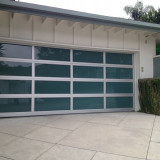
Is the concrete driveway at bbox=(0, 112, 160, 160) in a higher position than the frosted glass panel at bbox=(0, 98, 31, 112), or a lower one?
lower

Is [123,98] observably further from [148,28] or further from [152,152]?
[152,152]

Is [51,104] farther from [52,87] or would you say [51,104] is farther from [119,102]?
[119,102]

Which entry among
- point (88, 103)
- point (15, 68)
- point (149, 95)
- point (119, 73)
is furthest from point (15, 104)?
point (149, 95)

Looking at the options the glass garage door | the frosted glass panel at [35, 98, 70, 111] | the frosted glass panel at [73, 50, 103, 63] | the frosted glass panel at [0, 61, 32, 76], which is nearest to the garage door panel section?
the glass garage door

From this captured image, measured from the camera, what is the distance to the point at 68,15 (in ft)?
14.7

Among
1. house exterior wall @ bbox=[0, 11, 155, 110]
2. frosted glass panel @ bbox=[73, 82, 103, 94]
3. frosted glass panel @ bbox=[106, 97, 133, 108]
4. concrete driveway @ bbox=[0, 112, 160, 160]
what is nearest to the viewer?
concrete driveway @ bbox=[0, 112, 160, 160]

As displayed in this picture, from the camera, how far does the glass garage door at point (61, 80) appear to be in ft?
16.8

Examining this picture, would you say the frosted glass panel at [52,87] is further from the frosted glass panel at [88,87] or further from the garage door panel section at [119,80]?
the garage door panel section at [119,80]

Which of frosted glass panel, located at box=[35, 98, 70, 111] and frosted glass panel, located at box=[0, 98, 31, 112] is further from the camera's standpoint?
frosted glass panel, located at box=[35, 98, 70, 111]

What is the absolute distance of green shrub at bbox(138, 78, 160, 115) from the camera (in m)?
5.65

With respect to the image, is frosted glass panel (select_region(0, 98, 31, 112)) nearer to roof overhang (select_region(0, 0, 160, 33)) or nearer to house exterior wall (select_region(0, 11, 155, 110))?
house exterior wall (select_region(0, 11, 155, 110))

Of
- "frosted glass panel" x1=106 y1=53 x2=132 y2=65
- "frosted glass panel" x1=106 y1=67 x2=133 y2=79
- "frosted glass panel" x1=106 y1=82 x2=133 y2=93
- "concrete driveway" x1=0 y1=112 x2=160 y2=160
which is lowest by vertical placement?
"concrete driveway" x1=0 y1=112 x2=160 y2=160

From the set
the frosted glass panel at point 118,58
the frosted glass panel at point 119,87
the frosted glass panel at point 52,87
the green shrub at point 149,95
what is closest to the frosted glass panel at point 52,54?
the frosted glass panel at point 52,87

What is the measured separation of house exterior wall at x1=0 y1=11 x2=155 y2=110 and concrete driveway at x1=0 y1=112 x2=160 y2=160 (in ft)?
8.72
